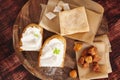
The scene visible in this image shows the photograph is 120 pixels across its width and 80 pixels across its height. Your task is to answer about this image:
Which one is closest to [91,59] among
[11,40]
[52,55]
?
[52,55]

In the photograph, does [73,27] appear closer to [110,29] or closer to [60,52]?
[60,52]

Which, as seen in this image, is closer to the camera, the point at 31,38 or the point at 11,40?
the point at 31,38

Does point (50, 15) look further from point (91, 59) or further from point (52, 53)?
point (91, 59)

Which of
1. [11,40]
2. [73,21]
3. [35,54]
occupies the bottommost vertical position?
[11,40]

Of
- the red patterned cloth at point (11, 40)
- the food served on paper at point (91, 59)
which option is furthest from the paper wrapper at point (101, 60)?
the red patterned cloth at point (11, 40)

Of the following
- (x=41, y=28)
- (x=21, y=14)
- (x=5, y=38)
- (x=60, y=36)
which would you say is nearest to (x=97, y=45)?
(x=60, y=36)
